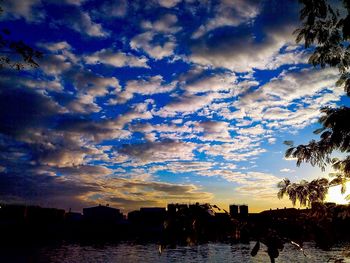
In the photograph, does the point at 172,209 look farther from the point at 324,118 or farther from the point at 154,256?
the point at 154,256

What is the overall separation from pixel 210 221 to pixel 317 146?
14.0ft

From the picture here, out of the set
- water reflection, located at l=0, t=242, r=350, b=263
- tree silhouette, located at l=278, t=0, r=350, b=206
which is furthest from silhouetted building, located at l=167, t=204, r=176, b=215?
water reflection, located at l=0, t=242, r=350, b=263

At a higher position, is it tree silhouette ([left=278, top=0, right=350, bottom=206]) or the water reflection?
tree silhouette ([left=278, top=0, right=350, bottom=206])

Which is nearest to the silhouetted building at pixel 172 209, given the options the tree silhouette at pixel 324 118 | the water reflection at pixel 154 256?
the tree silhouette at pixel 324 118

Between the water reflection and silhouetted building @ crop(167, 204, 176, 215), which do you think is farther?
the water reflection

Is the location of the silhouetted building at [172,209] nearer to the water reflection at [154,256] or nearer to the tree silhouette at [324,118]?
the tree silhouette at [324,118]

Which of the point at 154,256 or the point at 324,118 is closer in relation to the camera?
the point at 324,118

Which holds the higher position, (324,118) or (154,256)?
(324,118)

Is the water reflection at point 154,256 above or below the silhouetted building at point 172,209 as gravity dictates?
below

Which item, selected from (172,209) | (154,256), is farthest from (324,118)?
(154,256)

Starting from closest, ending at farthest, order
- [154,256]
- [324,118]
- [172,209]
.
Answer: [172,209] → [324,118] → [154,256]

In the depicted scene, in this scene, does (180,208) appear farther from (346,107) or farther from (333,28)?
(333,28)

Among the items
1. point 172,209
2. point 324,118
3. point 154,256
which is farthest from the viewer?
point 154,256

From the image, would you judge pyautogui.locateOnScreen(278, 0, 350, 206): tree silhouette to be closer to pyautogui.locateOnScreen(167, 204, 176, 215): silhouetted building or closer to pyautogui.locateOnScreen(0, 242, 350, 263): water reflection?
pyautogui.locateOnScreen(167, 204, 176, 215): silhouetted building
